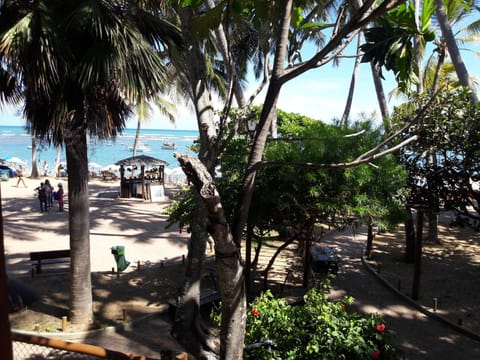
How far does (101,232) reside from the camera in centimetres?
1623

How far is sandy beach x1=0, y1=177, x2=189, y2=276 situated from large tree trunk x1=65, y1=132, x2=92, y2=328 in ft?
12.7

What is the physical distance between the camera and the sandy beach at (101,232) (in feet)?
43.0

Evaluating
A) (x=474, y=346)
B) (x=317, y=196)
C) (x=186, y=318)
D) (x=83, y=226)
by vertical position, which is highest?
(x=317, y=196)

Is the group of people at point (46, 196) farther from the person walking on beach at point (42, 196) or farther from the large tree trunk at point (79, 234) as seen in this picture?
the large tree trunk at point (79, 234)

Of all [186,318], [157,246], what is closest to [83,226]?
[186,318]

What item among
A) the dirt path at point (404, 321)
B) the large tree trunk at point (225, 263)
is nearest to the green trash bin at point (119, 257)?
the dirt path at point (404, 321)

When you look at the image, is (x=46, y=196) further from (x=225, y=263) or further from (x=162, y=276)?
(x=225, y=263)

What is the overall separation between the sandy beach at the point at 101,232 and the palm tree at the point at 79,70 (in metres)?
4.63

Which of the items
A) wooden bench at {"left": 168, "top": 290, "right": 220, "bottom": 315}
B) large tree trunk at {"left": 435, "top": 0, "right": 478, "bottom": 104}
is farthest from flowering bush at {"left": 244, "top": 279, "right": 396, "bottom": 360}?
large tree trunk at {"left": 435, "top": 0, "right": 478, "bottom": 104}

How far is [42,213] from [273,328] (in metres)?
17.3

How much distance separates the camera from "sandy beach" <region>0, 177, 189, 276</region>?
43.0ft

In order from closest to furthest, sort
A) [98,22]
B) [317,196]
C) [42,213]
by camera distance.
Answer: [98,22] → [317,196] → [42,213]

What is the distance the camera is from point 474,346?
8203mm

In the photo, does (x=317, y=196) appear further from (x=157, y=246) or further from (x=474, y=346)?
(x=157, y=246)
